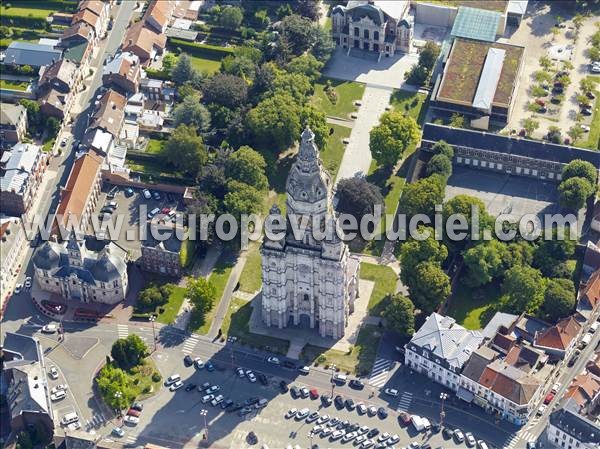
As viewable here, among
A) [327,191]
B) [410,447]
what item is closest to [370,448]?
[410,447]

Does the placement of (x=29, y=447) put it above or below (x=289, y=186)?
below

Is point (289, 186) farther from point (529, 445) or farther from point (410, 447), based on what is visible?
point (529, 445)

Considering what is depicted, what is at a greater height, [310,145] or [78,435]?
[310,145]

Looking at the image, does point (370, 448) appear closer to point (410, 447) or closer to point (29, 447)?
point (410, 447)

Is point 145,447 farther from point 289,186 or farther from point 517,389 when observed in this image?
point 517,389

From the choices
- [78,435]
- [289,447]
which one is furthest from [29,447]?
[289,447]

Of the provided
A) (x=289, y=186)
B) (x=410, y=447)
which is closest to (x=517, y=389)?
(x=410, y=447)

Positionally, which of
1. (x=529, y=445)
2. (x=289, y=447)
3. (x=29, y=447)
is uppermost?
(x=529, y=445)

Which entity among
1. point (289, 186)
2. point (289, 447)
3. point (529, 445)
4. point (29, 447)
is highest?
point (289, 186)
